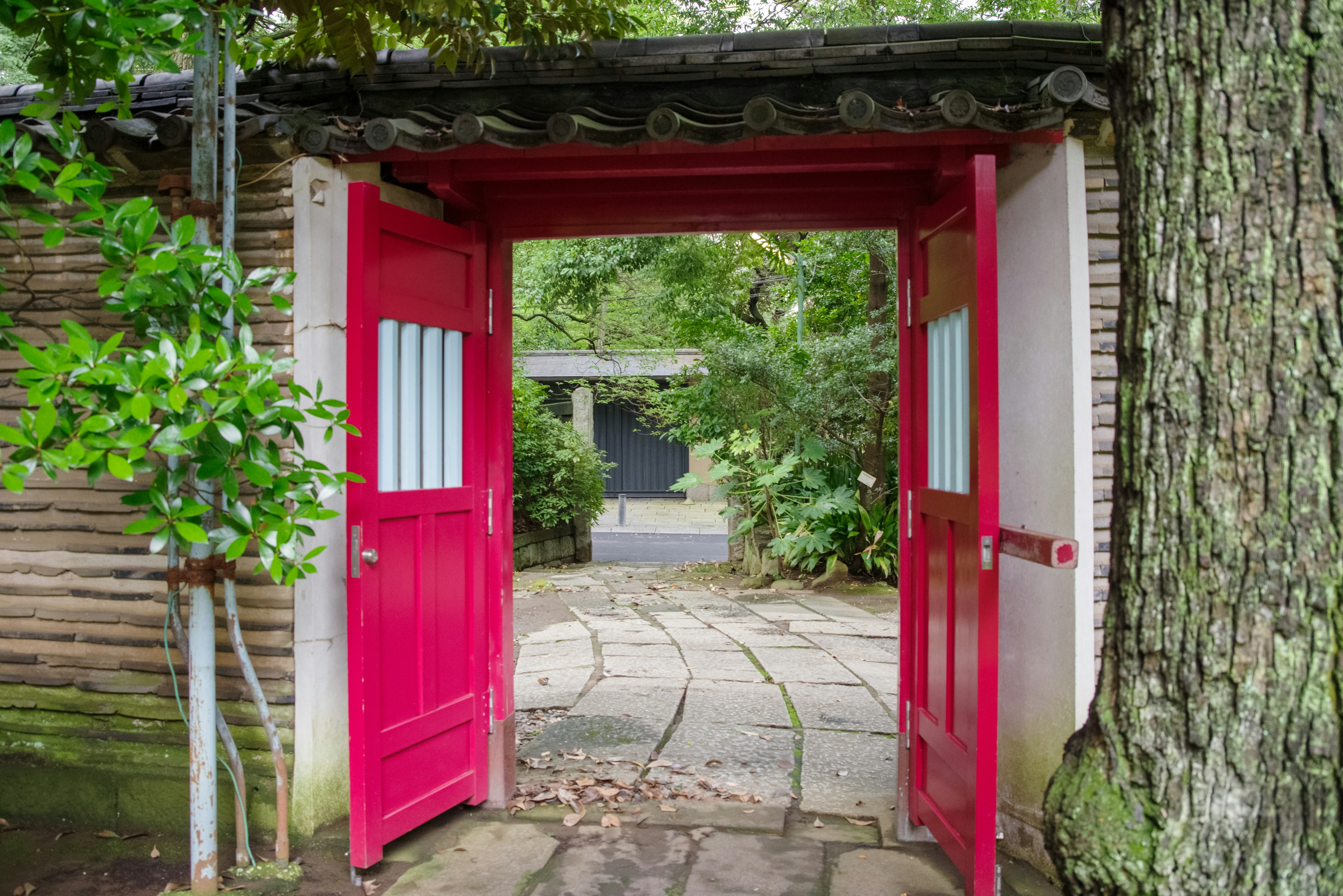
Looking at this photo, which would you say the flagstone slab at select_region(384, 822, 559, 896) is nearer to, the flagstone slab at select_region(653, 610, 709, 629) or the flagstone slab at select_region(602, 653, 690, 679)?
the flagstone slab at select_region(602, 653, 690, 679)

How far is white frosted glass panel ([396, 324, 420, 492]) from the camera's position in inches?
134

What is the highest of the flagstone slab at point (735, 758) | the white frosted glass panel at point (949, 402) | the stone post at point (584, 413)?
the stone post at point (584, 413)

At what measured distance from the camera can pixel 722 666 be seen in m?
6.02

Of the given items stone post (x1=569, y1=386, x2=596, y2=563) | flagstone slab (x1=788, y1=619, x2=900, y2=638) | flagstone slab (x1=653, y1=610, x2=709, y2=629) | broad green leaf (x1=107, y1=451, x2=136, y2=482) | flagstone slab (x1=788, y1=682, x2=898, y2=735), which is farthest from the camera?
stone post (x1=569, y1=386, x2=596, y2=563)

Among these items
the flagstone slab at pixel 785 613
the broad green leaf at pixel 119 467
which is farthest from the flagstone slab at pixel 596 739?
the flagstone slab at pixel 785 613

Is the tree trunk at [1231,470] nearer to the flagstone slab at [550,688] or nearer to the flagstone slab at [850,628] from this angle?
the flagstone slab at [550,688]

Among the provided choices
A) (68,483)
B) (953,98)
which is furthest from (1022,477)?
(68,483)

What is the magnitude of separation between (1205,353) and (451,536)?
2.81 meters

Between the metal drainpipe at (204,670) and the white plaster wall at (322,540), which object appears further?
the white plaster wall at (322,540)

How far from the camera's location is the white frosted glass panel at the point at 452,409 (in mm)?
3645

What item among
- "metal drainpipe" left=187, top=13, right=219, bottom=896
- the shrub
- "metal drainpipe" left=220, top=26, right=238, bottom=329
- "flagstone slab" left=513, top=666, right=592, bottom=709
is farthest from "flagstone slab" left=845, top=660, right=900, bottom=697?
the shrub

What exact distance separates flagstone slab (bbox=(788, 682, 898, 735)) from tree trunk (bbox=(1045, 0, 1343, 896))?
3.38 meters

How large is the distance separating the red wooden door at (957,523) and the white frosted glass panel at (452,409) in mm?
1818

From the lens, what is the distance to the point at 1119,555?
1.52 m
